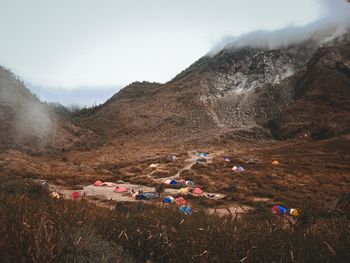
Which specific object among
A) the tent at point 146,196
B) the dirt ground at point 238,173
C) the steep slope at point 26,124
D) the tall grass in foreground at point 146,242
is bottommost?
the dirt ground at point 238,173

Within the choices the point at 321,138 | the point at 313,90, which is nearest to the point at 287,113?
the point at 313,90

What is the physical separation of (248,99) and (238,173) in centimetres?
5415

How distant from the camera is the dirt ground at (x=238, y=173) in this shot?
2070 centimetres

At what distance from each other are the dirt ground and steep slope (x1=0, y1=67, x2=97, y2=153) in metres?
3.62

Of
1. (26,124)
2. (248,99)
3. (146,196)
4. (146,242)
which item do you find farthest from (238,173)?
(248,99)

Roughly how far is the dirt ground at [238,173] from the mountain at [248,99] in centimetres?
1771

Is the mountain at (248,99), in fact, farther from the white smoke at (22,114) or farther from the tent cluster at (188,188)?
the tent cluster at (188,188)

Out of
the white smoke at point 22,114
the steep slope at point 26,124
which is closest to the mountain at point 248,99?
the steep slope at point 26,124

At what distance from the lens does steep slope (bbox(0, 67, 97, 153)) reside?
45.9m

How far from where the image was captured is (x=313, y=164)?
35.4m

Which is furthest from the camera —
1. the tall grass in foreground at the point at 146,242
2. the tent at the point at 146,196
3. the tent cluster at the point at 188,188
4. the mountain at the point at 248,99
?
the mountain at the point at 248,99

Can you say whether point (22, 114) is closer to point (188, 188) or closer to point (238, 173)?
point (238, 173)

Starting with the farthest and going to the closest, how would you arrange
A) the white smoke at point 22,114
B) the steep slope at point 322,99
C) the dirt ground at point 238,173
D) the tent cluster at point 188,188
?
the steep slope at point 322,99, the white smoke at point 22,114, the tent cluster at point 188,188, the dirt ground at point 238,173

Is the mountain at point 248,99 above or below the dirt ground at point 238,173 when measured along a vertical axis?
above
